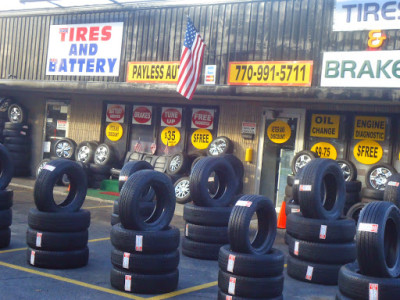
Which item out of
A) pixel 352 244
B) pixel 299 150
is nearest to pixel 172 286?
pixel 352 244

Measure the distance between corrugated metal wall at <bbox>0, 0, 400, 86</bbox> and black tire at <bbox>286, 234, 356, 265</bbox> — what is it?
6.89 metres

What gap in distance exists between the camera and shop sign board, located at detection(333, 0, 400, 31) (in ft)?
45.1

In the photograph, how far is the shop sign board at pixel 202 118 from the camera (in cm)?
1784

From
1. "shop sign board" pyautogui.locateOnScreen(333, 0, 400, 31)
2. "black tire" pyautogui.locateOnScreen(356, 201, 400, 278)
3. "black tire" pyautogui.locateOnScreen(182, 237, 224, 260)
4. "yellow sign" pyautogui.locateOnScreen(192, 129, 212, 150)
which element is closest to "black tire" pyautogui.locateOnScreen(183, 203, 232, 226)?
"black tire" pyautogui.locateOnScreen(182, 237, 224, 260)

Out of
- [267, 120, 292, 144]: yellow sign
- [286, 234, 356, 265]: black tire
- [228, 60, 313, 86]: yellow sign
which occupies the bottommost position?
[286, 234, 356, 265]: black tire

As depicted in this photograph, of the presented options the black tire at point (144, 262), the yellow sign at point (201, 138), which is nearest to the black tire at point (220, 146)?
the yellow sign at point (201, 138)

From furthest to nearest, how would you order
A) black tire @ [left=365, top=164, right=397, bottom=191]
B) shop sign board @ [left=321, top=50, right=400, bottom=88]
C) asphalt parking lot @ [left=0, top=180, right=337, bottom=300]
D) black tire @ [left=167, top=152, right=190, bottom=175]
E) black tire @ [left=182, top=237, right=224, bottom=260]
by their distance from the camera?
black tire @ [left=167, top=152, right=190, bottom=175]
black tire @ [left=365, top=164, right=397, bottom=191]
shop sign board @ [left=321, top=50, right=400, bottom=88]
black tire @ [left=182, top=237, right=224, bottom=260]
asphalt parking lot @ [left=0, top=180, right=337, bottom=300]

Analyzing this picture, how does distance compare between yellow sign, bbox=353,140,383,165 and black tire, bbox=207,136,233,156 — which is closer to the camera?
yellow sign, bbox=353,140,383,165

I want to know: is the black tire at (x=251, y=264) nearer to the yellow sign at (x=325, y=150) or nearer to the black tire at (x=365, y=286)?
the black tire at (x=365, y=286)

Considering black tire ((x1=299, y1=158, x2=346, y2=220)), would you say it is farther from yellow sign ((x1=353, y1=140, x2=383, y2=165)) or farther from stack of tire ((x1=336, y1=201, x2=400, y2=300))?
yellow sign ((x1=353, y1=140, x2=383, y2=165))

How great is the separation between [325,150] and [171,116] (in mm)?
5646

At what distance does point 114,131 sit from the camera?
65.8 ft

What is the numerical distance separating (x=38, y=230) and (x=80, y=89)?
11.1 meters

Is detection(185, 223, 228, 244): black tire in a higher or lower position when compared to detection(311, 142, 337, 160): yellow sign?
lower
